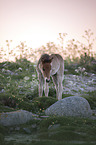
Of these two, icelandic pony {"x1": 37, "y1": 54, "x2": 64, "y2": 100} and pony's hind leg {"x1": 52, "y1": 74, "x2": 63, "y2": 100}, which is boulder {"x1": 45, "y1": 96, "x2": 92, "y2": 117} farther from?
pony's hind leg {"x1": 52, "y1": 74, "x2": 63, "y2": 100}

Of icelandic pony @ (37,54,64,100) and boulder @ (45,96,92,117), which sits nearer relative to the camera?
boulder @ (45,96,92,117)

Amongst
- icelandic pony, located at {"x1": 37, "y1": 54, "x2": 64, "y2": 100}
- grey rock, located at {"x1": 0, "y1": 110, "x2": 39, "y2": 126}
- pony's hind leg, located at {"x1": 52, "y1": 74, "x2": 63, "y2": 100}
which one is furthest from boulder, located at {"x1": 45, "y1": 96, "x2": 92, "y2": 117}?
grey rock, located at {"x1": 0, "y1": 110, "x2": 39, "y2": 126}

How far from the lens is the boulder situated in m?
7.18

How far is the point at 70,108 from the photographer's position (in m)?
7.29

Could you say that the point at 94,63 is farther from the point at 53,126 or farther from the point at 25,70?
the point at 53,126

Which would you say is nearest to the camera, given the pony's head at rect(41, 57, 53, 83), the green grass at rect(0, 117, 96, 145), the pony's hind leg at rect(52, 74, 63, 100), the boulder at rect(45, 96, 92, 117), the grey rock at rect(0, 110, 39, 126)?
the green grass at rect(0, 117, 96, 145)

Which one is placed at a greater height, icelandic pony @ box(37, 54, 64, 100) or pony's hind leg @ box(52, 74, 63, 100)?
icelandic pony @ box(37, 54, 64, 100)

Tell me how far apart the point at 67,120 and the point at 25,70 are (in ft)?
39.0

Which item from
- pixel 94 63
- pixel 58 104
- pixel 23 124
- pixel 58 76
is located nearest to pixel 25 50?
pixel 94 63

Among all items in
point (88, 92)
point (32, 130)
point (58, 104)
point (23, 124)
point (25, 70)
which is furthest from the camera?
point (25, 70)

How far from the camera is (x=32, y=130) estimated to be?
5.21 metres

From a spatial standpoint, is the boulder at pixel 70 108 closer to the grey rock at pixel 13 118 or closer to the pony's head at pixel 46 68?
the pony's head at pixel 46 68

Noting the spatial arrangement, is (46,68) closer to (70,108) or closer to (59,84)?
(59,84)

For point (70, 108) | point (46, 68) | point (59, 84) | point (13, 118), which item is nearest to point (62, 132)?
point (13, 118)
